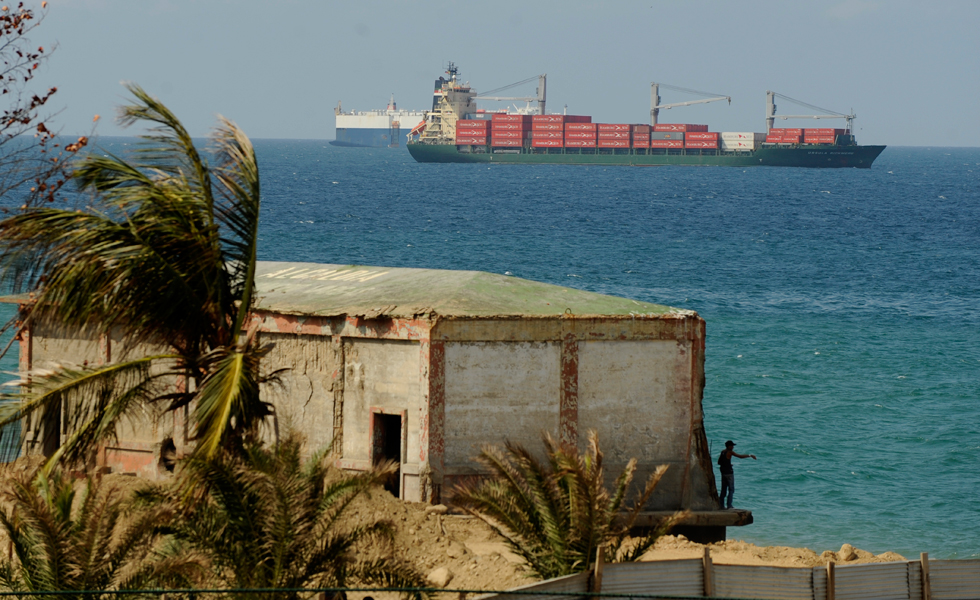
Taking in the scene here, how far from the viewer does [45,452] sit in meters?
17.9

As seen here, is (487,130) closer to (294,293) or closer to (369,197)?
(369,197)

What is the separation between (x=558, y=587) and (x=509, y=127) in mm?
177375

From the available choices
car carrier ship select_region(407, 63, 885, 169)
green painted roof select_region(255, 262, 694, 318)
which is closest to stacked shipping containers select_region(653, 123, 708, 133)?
car carrier ship select_region(407, 63, 885, 169)

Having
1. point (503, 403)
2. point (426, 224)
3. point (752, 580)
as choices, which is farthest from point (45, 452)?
point (426, 224)

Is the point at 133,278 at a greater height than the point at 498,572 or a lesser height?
greater

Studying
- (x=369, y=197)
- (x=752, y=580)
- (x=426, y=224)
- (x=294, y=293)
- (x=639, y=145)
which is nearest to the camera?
(x=752, y=580)

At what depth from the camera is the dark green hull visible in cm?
17225

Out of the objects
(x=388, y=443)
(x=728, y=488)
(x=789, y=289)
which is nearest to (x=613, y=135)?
(x=789, y=289)

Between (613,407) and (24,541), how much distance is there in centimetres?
850

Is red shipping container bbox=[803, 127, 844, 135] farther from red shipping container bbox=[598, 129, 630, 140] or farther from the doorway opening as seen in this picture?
the doorway opening

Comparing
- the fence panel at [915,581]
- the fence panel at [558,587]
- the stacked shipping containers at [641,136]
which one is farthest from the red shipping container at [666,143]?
the fence panel at [558,587]

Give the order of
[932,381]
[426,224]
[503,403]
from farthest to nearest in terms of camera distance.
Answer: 1. [426,224]
2. [932,381]
3. [503,403]

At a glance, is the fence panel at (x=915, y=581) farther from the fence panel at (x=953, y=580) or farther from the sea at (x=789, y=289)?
the sea at (x=789, y=289)

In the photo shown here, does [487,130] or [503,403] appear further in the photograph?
[487,130]
